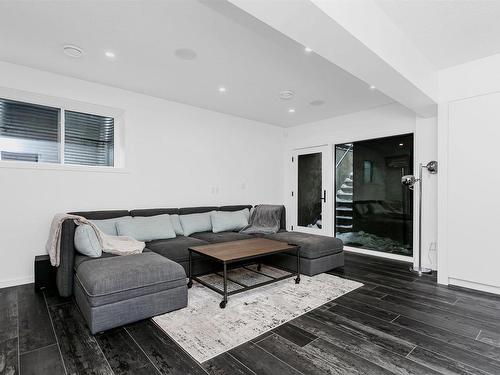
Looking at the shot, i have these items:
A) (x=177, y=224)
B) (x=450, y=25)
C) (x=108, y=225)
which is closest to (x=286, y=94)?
(x=450, y=25)

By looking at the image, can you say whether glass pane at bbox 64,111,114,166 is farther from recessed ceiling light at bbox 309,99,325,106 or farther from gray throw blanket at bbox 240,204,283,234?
recessed ceiling light at bbox 309,99,325,106

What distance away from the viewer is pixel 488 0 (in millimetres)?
2236

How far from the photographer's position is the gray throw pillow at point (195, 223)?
429 cm

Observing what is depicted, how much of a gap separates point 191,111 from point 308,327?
3.90 meters

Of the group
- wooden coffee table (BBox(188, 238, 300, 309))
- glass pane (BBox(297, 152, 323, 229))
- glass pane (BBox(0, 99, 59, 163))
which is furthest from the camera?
glass pane (BBox(297, 152, 323, 229))

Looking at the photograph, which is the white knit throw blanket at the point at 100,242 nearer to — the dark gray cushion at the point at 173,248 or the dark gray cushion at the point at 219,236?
the dark gray cushion at the point at 173,248

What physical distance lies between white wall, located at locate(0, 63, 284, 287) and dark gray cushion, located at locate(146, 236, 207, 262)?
3.19 feet

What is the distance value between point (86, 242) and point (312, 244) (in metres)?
2.68

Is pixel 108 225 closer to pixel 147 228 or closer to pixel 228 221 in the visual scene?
pixel 147 228

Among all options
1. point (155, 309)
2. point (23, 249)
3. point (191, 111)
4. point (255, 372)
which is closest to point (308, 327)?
point (255, 372)

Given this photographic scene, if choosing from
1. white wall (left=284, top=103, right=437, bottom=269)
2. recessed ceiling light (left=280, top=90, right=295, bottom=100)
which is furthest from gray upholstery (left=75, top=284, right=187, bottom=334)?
white wall (left=284, top=103, right=437, bottom=269)

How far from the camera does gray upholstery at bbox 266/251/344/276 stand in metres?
3.61

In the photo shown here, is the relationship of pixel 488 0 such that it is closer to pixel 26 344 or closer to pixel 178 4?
pixel 178 4

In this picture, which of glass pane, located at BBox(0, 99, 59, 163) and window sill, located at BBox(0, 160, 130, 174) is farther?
glass pane, located at BBox(0, 99, 59, 163)
